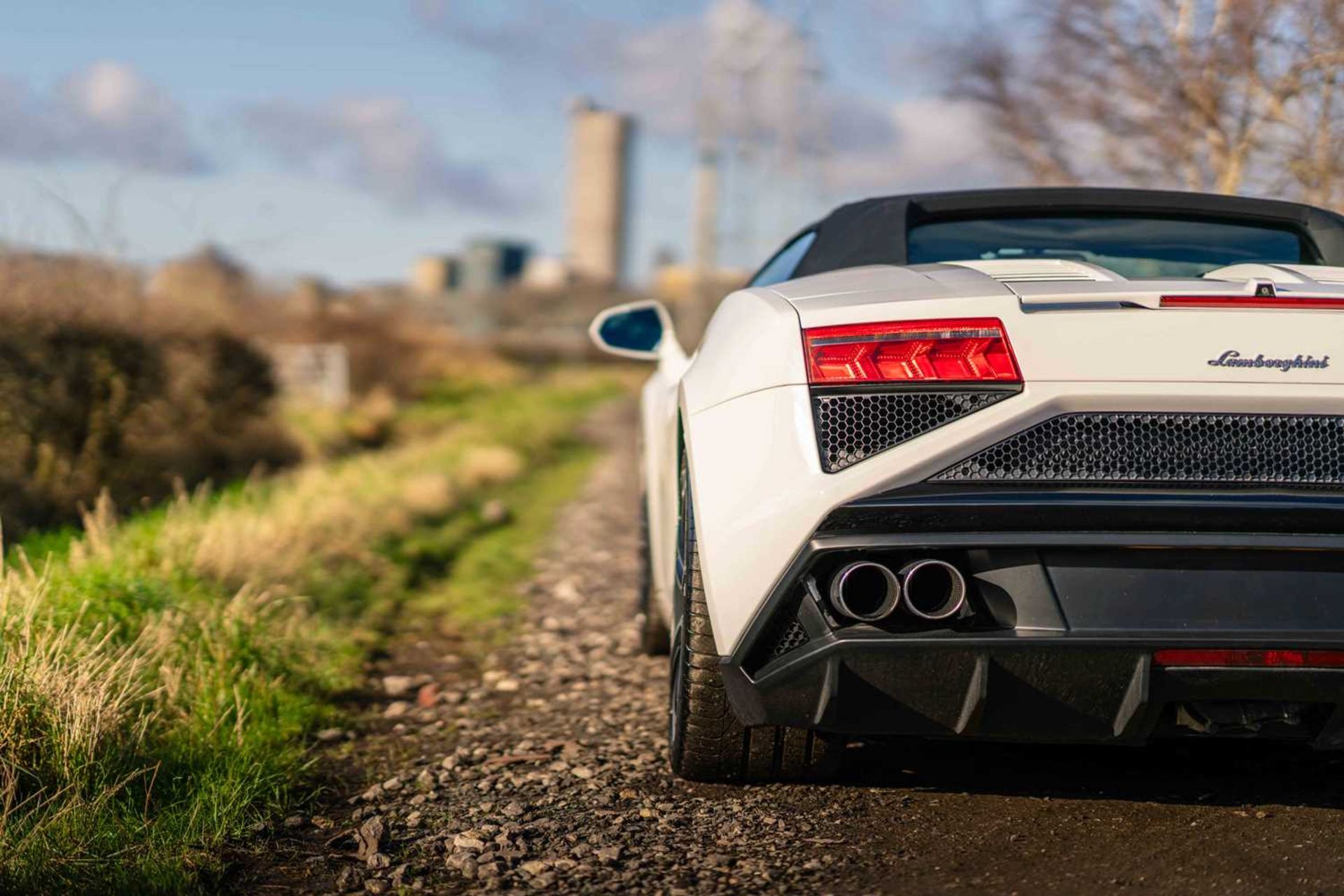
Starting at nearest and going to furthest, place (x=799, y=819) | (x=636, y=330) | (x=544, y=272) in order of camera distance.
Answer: (x=799, y=819), (x=636, y=330), (x=544, y=272)

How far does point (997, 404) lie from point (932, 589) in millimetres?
394

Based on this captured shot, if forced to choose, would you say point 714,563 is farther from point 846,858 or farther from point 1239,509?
point 1239,509

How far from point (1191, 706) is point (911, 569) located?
69 cm

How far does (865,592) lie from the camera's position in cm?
276

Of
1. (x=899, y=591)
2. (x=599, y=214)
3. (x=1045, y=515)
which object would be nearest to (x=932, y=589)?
(x=899, y=591)

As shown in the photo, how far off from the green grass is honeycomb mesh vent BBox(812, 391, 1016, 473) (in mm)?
1557

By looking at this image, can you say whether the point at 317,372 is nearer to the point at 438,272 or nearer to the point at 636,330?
the point at 636,330

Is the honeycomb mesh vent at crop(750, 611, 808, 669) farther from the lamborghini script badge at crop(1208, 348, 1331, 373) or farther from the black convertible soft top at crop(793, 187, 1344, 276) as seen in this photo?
the black convertible soft top at crop(793, 187, 1344, 276)

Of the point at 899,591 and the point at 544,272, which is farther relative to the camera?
the point at 544,272

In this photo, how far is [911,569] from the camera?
2.69 metres

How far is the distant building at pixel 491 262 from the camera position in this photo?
14062cm

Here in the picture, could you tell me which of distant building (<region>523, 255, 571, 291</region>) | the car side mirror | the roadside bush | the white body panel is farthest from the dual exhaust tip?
distant building (<region>523, 255, 571, 291</region>)

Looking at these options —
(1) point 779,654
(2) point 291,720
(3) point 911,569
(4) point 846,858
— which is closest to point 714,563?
(1) point 779,654

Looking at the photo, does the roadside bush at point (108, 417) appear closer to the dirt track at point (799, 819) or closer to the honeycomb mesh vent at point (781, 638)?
the dirt track at point (799, 819)
